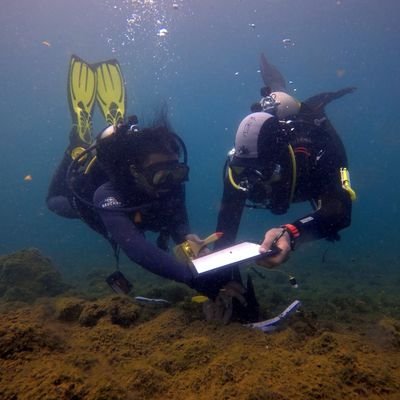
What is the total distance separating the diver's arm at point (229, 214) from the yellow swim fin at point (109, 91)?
4.19 meters

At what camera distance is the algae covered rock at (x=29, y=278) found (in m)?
6.08

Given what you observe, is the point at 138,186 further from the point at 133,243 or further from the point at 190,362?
the point at 190,362

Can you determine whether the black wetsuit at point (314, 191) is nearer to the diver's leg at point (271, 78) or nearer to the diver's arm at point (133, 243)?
the diver's arm at point (133, 243)

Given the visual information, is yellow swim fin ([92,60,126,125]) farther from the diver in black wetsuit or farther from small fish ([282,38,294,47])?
small fish ([282,38,294,47])

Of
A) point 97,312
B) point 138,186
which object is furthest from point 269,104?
point 97,312

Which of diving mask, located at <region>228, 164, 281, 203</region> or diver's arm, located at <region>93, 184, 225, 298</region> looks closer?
diver's arm, located at <region>93, 184, 225, 298</region>

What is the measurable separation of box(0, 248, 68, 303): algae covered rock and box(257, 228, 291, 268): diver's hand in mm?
4404

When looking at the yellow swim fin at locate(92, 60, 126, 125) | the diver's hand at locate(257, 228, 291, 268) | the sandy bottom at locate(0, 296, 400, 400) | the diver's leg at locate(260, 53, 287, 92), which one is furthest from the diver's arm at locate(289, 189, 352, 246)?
the yellow swim fin at locate(92, 60, 126, 125)

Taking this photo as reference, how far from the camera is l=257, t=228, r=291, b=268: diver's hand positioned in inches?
124

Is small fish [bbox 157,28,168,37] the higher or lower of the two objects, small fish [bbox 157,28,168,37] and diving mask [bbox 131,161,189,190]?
the higher

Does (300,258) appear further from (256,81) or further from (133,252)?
(256,81)

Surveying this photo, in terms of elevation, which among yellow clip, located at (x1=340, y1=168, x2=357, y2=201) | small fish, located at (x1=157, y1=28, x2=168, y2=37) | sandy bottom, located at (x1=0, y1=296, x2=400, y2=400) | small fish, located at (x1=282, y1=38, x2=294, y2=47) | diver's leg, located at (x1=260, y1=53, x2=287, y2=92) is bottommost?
sandy bottom, located at (x1=0, y1=296, x2=400, y2=400)

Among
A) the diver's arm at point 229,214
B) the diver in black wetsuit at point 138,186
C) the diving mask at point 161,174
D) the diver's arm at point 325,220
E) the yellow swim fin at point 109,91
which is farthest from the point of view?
the yellow swim fin at point 109,91

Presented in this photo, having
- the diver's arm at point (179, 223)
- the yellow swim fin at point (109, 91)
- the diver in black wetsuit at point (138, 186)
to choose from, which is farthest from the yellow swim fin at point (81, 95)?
the diver's arm at point (179, 223)
